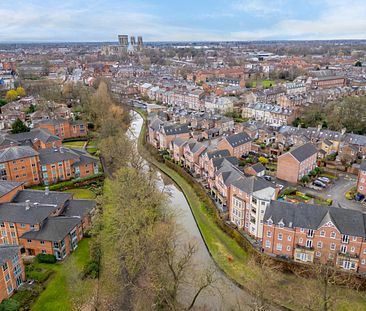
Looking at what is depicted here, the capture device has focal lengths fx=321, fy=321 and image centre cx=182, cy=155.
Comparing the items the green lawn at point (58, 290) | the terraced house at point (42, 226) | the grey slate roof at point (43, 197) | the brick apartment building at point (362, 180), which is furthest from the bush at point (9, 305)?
the brick apartment building at point (362, 180)

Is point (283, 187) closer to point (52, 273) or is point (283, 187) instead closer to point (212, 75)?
point (52, 273)

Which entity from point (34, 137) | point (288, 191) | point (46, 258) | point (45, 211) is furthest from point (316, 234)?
point (34, 137)

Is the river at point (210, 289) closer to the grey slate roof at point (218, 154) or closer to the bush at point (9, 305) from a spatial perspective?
the grey slate roof at point (218, 154)

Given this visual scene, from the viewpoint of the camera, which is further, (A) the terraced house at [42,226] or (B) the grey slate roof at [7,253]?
(A) the terraced house at [42,226]

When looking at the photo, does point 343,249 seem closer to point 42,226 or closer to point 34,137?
point 42,226

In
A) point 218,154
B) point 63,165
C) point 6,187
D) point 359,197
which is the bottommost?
point 359,197

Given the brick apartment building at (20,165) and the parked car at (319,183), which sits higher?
the brick apartment building at (20,165)

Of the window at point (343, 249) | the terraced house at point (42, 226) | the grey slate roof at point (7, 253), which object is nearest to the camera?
the grey slate roof at point (7, 253)
